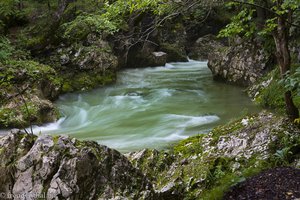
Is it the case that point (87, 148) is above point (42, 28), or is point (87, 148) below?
below

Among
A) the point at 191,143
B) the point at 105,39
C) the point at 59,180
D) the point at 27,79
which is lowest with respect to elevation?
the point at 191,143

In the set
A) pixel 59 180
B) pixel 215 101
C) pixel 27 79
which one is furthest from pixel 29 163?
pixel 215 101

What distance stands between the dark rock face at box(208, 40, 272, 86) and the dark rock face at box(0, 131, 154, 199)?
9.98m

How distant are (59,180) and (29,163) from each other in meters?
0.52

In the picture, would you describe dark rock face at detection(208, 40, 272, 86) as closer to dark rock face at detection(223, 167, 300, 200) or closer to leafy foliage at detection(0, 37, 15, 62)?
leafy foliage at detection(0, 37, 15, 62)

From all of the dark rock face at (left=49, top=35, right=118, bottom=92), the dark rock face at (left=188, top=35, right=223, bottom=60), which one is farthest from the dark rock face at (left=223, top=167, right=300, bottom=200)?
the dark rock face at (left=188, top=35, right=223, bottom=60)

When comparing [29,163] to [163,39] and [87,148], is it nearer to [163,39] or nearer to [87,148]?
[87,148]

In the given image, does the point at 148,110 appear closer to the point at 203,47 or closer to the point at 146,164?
the point at 146,164

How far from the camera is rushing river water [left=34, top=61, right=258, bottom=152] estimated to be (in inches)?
363

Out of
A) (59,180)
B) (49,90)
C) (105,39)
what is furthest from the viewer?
(105,39)

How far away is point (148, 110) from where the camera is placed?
11945 millimetres

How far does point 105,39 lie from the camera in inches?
706

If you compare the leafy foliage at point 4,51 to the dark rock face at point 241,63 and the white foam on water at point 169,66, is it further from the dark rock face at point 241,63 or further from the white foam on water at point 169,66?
the white foam on water at point 169,66

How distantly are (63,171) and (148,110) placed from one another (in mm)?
7566
